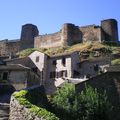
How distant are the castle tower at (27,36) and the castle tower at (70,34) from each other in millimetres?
11702

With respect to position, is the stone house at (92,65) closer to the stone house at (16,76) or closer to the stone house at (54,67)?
the stone house at (54,67)

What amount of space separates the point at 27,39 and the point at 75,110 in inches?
2450

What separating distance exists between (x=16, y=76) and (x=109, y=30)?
1547 inches

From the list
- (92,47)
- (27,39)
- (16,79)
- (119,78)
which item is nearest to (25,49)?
(27,39)

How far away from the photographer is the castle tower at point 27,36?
84.3 metres

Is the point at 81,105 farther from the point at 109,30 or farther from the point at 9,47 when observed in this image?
the point at 9,47

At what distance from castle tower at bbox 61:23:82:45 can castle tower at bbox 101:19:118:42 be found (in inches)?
248

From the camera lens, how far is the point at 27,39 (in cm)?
8506

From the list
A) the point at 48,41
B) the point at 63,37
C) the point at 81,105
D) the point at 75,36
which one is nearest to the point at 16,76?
the point at 81,105

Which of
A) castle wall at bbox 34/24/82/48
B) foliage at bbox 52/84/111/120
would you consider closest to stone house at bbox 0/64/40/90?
foliage at bbox 52/84/111/120

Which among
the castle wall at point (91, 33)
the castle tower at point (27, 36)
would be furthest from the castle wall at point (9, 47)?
the castle wall at point (91, 33)

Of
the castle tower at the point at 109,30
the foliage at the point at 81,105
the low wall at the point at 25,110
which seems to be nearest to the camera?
the low wall at the point at 25,110

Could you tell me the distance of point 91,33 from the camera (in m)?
74.3

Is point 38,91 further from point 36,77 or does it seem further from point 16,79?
point 36,77
